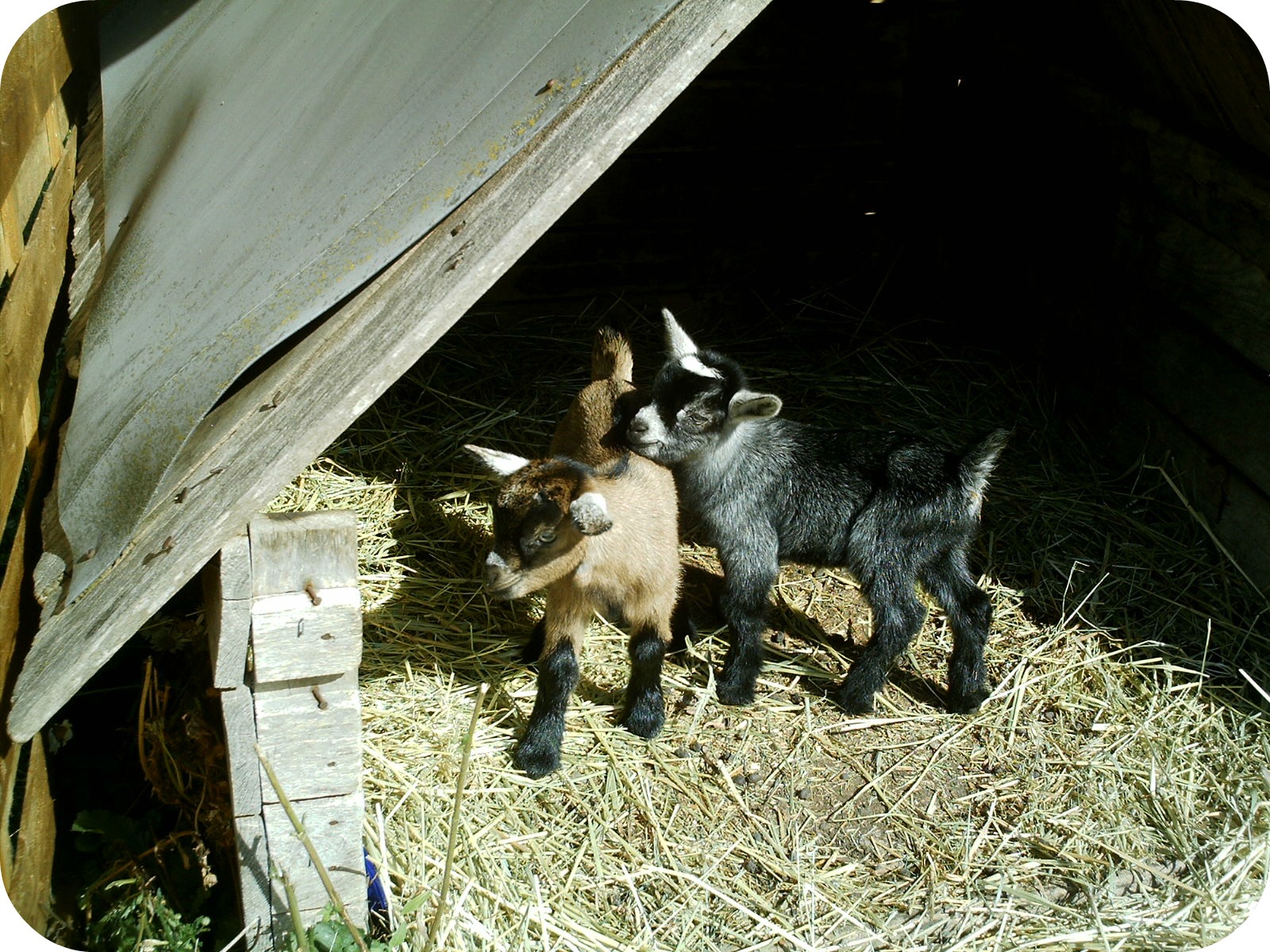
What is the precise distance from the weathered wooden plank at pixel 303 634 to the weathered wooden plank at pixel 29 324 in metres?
1.12

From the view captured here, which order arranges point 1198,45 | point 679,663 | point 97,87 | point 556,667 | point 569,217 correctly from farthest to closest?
point 569,217, point 97,87, point 679,663, point 1198,45, point 556,667

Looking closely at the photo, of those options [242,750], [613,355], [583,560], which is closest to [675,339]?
[613,355]

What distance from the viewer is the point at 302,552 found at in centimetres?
301

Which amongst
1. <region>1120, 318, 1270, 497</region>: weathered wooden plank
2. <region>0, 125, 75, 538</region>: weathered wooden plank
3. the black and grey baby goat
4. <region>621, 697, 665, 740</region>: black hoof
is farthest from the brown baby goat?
<region>1120, 318, 1270, 497</region>: weathered wooden plank

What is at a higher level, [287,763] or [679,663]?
[287,763]

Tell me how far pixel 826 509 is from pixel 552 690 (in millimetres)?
1363

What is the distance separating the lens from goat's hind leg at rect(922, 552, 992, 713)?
4.64 metres

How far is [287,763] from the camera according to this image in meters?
3.21

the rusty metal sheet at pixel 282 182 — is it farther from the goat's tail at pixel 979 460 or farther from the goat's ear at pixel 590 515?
the goat's tail at pixel 979 460

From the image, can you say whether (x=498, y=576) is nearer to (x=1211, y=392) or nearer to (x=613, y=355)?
(x=613, y=355)

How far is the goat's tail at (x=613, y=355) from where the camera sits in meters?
5.12

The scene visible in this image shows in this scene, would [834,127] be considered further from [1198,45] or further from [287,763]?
[287,763]

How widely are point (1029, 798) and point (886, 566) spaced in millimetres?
1005

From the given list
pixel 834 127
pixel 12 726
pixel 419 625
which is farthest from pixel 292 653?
pixel 834 127
